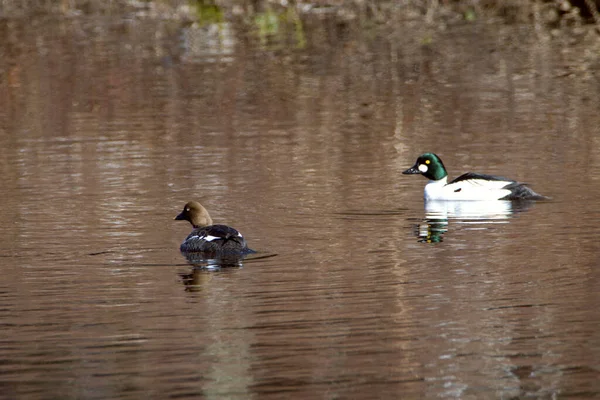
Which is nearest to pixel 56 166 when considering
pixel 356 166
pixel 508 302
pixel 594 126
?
pixel 356 166

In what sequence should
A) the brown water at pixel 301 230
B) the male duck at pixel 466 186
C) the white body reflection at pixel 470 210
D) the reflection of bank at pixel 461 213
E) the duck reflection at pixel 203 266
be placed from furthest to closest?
the male duck at pixel 466 186 → the white body reflection at pixel 470 210 → the reflection of bank at pixel 461 213 → the duck reflection at pixel 203 266 → the brown water at pixel 301 230

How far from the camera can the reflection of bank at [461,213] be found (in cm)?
1375

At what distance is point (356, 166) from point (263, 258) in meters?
5.36

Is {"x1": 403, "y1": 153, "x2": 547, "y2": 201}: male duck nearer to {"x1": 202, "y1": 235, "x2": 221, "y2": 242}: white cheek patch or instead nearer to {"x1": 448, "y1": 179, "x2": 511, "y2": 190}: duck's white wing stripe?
{"x1": 448, "y1": 179, "x2": 511, "y2": 190}: duck's white wing stripe

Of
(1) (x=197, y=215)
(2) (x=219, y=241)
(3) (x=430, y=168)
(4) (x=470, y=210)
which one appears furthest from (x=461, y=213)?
(2) (x=219, y=241)

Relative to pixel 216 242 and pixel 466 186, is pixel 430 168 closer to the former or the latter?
pixel 466 186

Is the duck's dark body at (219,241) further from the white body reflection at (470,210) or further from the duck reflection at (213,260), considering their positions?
Answer: the white body reflection at (470,210)

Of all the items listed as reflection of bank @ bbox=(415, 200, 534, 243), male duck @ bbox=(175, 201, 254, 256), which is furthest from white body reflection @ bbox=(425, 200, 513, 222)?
male duck @ bbox=(175, 201, 254, 256)

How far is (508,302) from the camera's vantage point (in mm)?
10211

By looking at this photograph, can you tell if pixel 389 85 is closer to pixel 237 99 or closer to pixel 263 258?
pixel 237 99

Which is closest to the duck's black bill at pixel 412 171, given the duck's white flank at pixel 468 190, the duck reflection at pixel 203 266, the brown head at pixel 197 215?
the duck's white flank at pixel 468 190

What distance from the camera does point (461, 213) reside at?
595 inches

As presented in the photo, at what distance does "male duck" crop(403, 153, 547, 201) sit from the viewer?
15.3 metres

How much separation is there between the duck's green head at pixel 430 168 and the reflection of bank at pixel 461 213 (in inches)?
24.1
